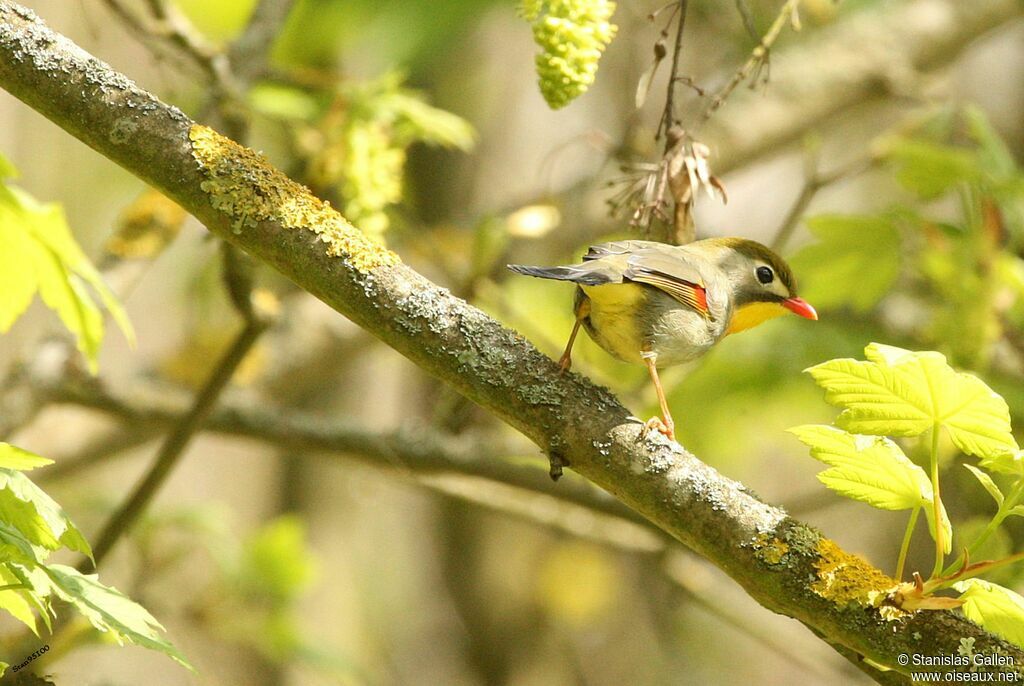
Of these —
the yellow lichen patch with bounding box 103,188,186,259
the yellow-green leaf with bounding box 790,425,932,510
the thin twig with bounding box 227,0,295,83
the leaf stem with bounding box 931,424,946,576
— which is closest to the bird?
the yellow-green leaf with bounding box 790,425,932,510

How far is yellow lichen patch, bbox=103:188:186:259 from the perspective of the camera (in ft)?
8.64

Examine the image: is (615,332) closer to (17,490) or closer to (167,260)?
(17,490)

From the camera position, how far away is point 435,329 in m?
1.45

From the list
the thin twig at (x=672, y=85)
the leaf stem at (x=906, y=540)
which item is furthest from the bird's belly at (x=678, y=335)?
the leaf stem at (x=906, y=540)

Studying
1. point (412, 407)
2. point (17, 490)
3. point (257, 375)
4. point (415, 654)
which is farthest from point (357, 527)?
point (17, 490)

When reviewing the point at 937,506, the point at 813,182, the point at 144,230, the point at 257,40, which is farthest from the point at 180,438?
the point at 813,182

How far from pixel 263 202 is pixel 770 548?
902 mm

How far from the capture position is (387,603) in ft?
18.5

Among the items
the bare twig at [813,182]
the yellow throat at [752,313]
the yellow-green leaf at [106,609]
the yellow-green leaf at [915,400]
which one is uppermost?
the bare twig at [813,182]

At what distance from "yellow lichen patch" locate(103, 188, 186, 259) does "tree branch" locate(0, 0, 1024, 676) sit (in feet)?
3.98

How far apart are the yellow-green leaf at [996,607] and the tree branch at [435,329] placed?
0.03m

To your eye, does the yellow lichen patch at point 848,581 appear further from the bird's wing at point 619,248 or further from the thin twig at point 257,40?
the thin twig at point 257,40

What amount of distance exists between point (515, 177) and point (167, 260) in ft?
6.59

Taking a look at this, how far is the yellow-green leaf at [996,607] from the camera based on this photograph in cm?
133
